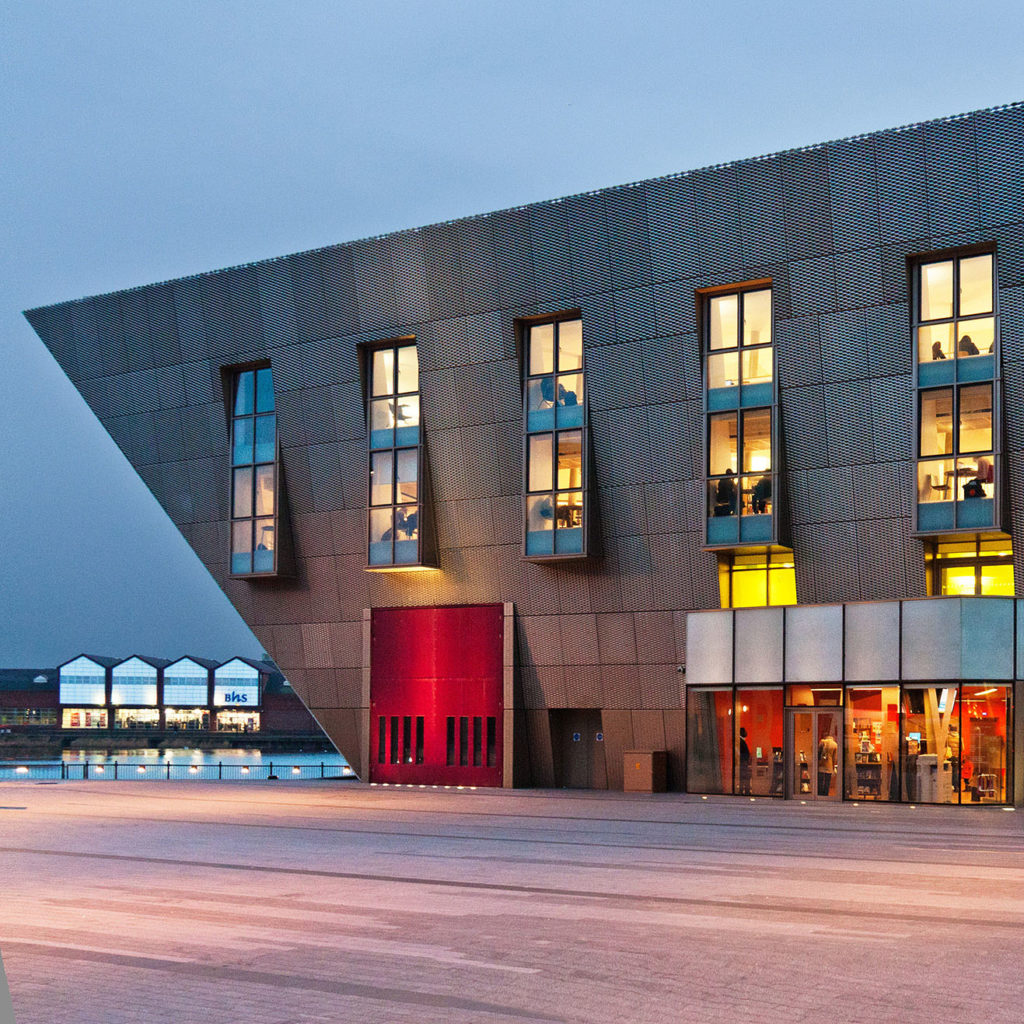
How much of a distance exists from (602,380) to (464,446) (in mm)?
4822

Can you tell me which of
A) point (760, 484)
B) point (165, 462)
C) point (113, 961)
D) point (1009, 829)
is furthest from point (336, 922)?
point (165, 462)

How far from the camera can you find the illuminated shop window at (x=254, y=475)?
146 feet

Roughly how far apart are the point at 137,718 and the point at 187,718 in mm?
5396

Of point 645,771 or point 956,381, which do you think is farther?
point 645,771

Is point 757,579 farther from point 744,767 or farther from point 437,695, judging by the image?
point 437,695

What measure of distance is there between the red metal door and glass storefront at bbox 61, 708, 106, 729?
117m

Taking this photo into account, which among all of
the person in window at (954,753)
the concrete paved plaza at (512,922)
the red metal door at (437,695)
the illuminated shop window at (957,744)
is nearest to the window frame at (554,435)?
the red metal door at (437,695)

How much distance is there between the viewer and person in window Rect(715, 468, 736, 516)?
36500 mm

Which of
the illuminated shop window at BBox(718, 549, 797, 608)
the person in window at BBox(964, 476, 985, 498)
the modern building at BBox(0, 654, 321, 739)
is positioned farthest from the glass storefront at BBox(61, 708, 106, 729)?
the person in window at BBox(964, 476, 985, 498)

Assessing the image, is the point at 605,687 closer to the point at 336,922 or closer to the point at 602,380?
the point at 602,380

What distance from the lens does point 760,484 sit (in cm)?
3622

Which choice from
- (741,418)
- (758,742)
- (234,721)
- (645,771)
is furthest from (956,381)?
(234,721)

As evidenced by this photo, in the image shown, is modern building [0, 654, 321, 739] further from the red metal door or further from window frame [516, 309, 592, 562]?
window frame [516, 309, 592, 562]

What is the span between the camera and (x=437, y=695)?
4288 cm
